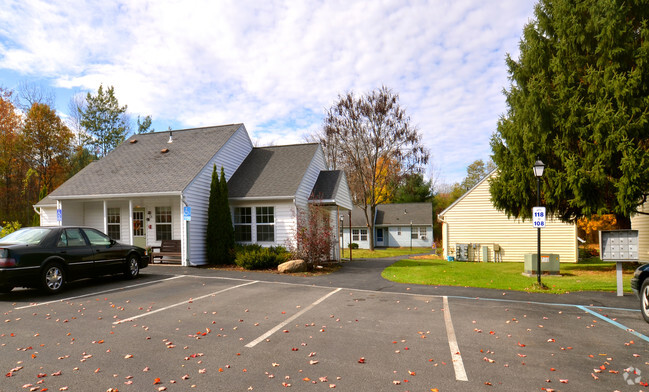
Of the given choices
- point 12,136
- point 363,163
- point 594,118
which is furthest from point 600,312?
point 12,136

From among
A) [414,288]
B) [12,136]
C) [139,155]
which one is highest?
[12,136]

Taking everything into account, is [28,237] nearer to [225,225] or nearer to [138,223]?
[225,225]

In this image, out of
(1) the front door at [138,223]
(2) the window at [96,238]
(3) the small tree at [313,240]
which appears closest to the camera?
(2) the window at [96,238]

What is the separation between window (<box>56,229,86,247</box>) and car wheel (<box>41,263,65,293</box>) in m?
0.57

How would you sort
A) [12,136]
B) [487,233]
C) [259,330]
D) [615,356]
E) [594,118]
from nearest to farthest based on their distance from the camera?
[615,356] → [259,330] → [594,118] → [487,233] → [12,136]

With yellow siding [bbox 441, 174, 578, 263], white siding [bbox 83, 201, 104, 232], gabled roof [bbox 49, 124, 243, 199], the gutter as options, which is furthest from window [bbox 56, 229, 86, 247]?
yellow siding [bbox 441, 174, 578, 263]

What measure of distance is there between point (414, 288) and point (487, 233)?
1291 cm

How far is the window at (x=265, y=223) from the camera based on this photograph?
693 inches

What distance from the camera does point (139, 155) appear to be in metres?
20.5

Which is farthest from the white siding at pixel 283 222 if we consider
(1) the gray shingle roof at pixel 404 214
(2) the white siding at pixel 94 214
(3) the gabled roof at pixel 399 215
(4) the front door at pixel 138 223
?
(1) the gray shingle roof at pixel 404 214

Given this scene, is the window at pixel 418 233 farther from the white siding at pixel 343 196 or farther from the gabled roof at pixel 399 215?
the white siding at pixel 343 196

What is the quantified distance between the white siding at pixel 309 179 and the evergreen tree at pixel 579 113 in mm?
8449

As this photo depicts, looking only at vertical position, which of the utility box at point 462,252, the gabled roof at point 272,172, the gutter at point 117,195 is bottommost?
the utility box at point 462,252

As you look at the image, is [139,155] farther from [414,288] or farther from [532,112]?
[532,112]
